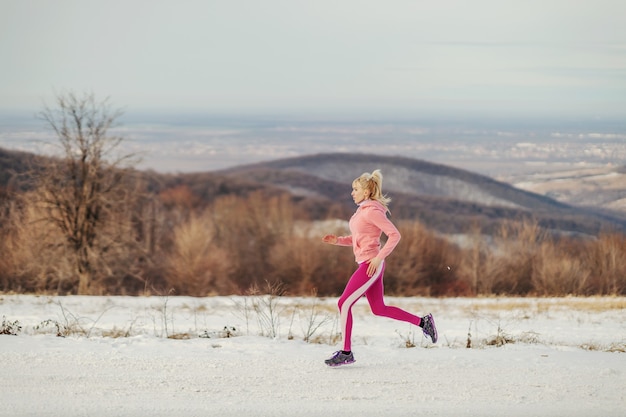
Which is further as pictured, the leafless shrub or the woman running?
the leafless shrub

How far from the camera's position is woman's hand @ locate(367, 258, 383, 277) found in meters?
7.38

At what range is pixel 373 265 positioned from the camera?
7.41 meters

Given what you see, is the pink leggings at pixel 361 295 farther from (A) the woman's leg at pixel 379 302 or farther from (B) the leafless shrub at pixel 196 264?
(B) the leafless shrub at pixel 196 264

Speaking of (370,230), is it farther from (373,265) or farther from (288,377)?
(288,377)

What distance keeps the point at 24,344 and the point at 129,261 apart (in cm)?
3320

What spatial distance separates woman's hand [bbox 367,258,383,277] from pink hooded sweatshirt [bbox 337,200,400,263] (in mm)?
46

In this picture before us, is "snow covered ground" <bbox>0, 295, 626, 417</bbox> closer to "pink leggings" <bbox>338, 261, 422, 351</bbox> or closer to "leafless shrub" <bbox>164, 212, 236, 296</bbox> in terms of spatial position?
"pink leggings" <bbox>338, 261, 422, 351</bbox>

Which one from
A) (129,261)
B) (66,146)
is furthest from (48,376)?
(129,261)

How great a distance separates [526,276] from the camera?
164ft

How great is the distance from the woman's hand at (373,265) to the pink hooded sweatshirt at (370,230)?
5 cm

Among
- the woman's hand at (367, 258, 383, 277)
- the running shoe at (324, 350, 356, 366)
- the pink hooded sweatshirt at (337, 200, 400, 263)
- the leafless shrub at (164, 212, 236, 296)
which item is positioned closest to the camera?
the pink hooded sweatshirt at (337, 200, 400, 263)

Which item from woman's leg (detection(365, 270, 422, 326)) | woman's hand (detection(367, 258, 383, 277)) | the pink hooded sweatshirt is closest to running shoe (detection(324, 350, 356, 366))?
woman's leg (detection(365, 270, 422, 326))

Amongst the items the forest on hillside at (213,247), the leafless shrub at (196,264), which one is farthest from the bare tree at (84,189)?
the leafless shrub at (196,264)

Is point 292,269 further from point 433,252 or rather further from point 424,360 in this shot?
point 424,360
